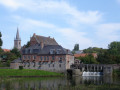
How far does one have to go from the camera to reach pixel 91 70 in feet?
228

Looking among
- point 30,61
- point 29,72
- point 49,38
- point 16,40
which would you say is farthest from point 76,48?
point 29,72

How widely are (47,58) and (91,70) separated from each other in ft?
45.4

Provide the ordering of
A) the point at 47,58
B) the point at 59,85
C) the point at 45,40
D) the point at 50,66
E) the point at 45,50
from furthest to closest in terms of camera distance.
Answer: the point at 45,40, the point at 45,50, the point at 47,58, the point at 50,66, the point at 59,85

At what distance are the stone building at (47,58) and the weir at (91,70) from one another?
284 centimetres

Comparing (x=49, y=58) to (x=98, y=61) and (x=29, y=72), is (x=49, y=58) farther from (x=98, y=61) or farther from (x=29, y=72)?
(x=98, y=61)

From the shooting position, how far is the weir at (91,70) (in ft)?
216

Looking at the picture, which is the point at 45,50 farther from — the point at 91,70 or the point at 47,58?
the point at 91,70

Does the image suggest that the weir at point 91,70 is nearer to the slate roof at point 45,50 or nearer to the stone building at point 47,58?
the stone building at point 47,58

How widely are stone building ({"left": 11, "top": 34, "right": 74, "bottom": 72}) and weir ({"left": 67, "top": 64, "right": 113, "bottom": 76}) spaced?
2836mm

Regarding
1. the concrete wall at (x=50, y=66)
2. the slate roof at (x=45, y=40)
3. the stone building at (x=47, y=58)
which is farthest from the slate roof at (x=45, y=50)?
the slate roof at (x=45, y=40)

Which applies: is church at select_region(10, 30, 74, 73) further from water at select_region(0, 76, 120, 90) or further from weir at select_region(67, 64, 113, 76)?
water at select_region(0, 76, 120, 90)

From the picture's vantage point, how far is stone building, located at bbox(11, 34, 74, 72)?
6769cm

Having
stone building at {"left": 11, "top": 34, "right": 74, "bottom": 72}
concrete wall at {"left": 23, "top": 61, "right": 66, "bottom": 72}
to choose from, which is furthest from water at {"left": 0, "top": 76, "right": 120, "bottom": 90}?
stone building at {"left": 11, "top": 34, "right": 74, "bottom": 72}

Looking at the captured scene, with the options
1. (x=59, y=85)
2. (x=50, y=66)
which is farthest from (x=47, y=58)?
(x=59, y=85)
